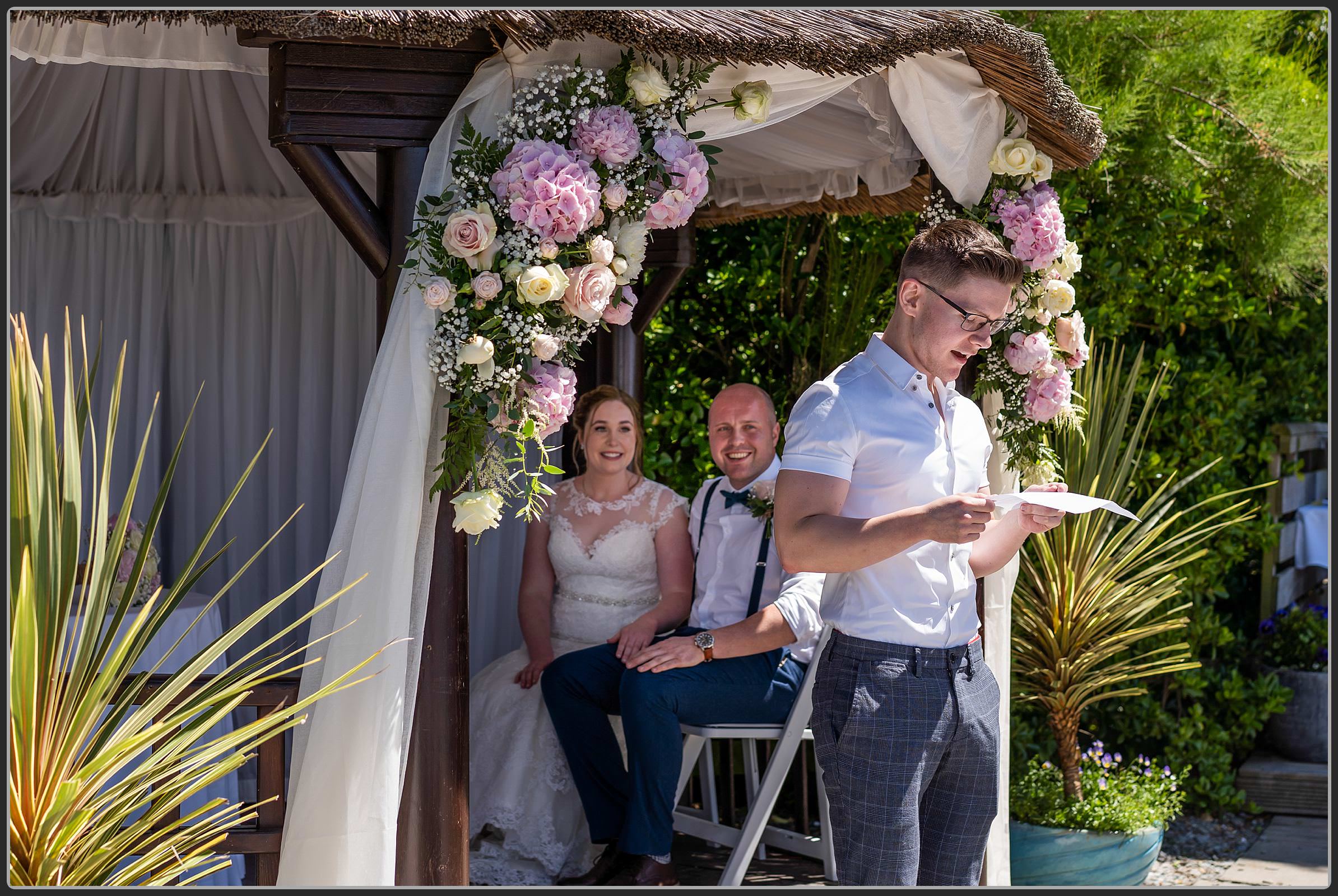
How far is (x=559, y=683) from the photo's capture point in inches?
158

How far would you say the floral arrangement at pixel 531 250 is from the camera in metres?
2.84

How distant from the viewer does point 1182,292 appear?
593 centimetres

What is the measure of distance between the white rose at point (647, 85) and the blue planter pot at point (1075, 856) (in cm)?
315

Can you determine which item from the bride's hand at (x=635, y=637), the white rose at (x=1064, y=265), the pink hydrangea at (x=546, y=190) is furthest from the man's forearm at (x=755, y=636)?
the pink hydrangea at (x=546, y=190)

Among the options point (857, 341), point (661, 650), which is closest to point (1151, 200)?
point (857, 341)

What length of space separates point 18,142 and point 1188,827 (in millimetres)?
5885

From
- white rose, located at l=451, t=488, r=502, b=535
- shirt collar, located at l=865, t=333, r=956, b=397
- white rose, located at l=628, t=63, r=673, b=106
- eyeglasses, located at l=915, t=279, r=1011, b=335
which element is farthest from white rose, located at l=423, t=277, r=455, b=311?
eyeglasses, located at l=915, t=279, r=1011, b=335

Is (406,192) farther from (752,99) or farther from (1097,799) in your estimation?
(1097,799)

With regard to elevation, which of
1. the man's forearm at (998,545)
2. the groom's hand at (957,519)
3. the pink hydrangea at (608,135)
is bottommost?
the man's forearm at (998,545)

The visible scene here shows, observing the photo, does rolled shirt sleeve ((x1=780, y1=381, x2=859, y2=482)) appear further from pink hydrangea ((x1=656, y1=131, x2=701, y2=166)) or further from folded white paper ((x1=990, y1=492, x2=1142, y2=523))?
pink hydrangea ((x1=656, y1=131, x2=701, y2=166))

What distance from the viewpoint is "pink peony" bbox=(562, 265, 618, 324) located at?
2.90 m

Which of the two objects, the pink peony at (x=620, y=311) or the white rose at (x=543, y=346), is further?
the pink peony at (x=620, y=311)

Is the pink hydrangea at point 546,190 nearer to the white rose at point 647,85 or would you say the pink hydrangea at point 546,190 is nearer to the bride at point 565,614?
the white rose at point 647,85

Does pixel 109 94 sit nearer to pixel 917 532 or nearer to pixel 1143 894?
pixel 917 532
